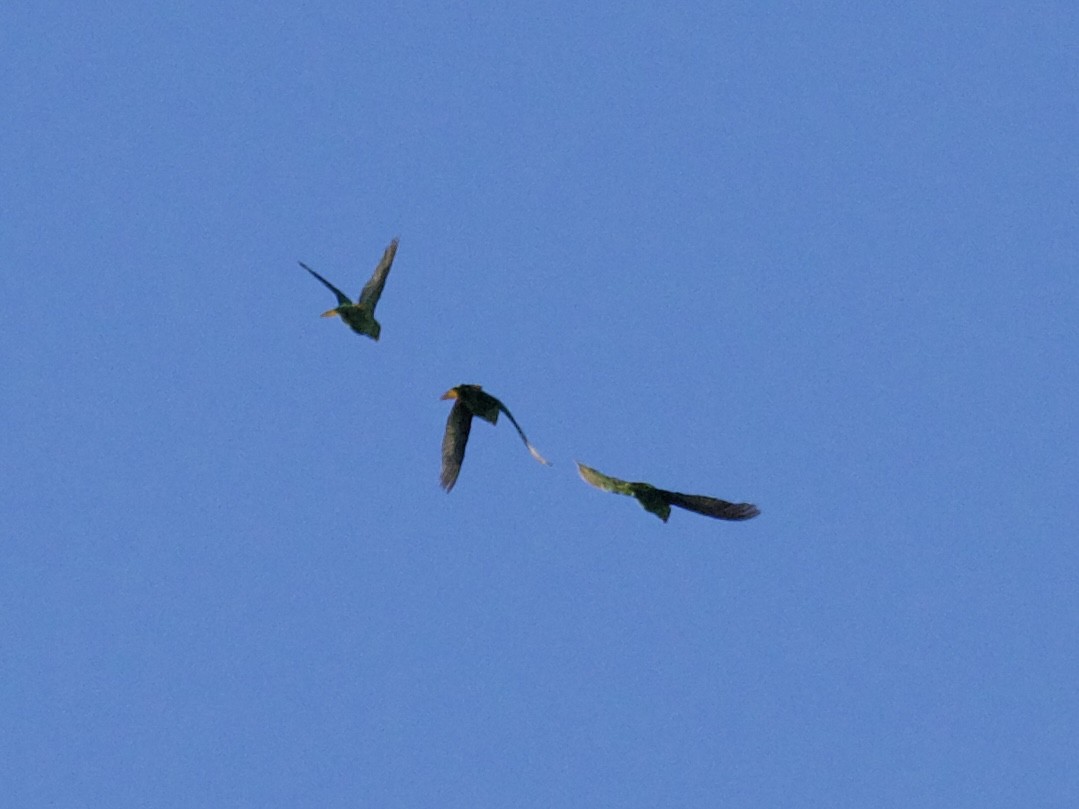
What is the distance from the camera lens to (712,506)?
16672mm

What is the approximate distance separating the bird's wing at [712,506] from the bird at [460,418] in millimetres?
2126

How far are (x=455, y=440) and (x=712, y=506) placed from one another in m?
3.25

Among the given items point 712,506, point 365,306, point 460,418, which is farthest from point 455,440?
point 712,506

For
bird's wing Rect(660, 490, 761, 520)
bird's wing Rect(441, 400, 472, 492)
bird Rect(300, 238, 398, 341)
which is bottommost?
bird's wing Rect(660, 490, 761, 520)

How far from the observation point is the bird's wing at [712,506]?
648 inches

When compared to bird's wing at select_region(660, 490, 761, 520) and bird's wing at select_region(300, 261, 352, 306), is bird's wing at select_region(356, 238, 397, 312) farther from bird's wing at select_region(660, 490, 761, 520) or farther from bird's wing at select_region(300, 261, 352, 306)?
bird's wing at select_region(660, 490, 761, 520)

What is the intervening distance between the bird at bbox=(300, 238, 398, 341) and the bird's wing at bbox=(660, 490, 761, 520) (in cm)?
408

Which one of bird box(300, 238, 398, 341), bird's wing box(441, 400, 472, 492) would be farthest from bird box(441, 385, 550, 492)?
bird box(300, 238, 398, 341)

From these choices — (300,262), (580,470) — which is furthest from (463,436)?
(300,262)

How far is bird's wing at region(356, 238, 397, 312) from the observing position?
1864cm

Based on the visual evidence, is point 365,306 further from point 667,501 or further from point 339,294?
point 667,501

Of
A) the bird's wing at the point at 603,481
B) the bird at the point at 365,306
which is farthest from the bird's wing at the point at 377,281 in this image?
the bird's wing at the point at 603,481

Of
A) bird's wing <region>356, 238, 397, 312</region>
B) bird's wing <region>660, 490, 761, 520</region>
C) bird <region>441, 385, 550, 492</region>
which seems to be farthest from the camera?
bird's wing <region>356, 238, 397, 312</region>

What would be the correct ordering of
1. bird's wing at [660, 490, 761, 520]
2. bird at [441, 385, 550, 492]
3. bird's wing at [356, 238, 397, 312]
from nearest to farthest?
1. bird's wing at [660, 490, 761, 520]
2. bird at [441, 385, 550, 492]
3. bird's wing at [356, 238, 397, 312]
